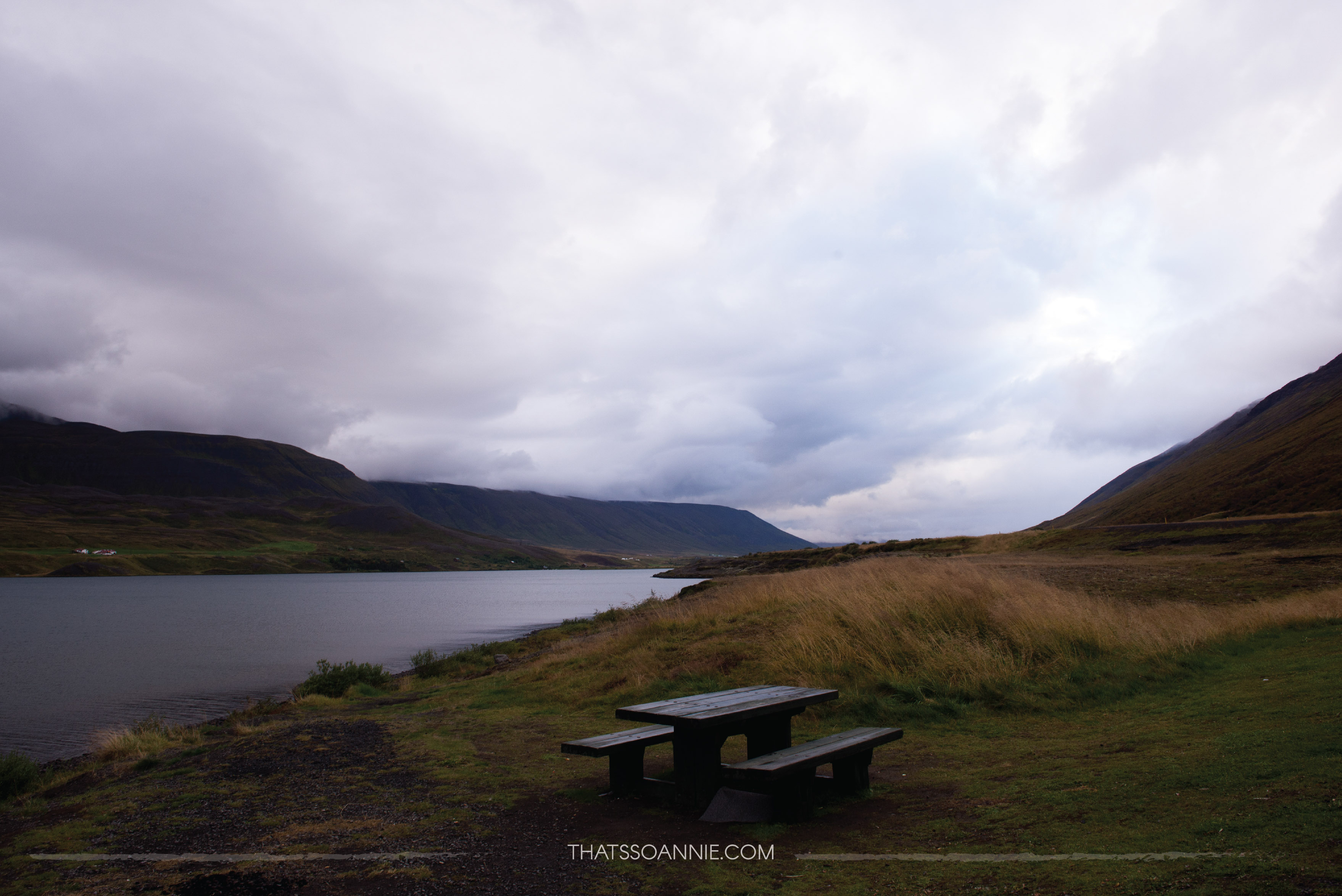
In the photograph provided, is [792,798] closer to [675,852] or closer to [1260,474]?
[675,852]

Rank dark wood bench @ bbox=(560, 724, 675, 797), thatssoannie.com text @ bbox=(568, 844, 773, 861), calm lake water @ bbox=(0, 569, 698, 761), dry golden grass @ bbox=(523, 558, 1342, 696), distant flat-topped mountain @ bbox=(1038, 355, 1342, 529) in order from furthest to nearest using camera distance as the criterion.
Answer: distant flat-topped mountain @ bbox=(1038, 355, 1342, 529)
calm lake water @ bbox=(0, 569, 698, 761)
dry golden grass @ bbox=(523, 558, 1342, 696)
dark wood bench @ bbox=(560, 724, 675, 797)
thatssoannie.com text @ bbox=(568, 844, 773, 861)

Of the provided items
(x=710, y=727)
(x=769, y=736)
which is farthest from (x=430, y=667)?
(x=710, y=727)

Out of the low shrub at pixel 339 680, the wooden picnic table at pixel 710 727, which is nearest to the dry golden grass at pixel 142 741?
the low shrub at pixel 339 680

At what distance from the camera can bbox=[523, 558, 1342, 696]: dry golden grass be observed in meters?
10.5

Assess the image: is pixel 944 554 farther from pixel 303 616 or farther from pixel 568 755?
pixel 568 755

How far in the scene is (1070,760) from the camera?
22.1 ft

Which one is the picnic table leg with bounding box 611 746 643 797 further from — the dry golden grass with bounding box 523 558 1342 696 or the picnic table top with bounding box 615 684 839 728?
the dry golden grass with bounding box 523 558 1342 696

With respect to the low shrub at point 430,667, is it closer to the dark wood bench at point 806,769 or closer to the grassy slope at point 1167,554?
the grassy slope at point 1167,554

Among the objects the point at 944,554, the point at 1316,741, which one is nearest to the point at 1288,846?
the point at 1316,741

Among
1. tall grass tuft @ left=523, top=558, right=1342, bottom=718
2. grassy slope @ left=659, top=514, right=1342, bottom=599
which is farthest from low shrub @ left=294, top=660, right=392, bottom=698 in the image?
grassy slope @ left=659, top=514, right=1342, bottom=599

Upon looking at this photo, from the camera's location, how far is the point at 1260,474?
75312mm

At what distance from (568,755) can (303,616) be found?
170ft

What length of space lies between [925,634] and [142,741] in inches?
509

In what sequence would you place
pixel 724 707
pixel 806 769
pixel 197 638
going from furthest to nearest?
pixel 197 638, pixel 724 707, pixel 806 769
